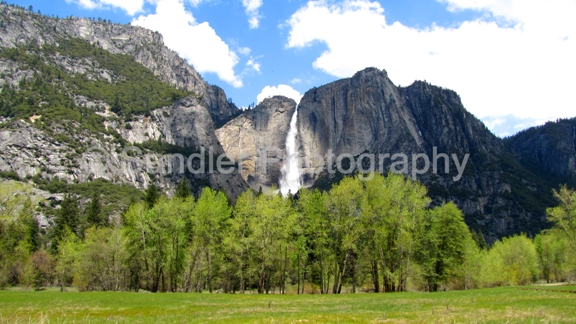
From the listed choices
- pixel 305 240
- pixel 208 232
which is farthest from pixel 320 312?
pixel 208 232

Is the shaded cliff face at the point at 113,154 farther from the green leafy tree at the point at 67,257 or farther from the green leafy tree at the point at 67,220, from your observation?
the green leafy tree at the point at 67,257

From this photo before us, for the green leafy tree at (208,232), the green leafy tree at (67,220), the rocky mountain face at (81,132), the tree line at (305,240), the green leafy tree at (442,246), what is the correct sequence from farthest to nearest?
the rocky mountain face at (81,132), the green leafy tree at (67,220), the green leafy tree at (208,232), the green leafy tree at (442,246), the tree line at (305,240)

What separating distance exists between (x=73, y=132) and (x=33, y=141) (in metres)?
15.6

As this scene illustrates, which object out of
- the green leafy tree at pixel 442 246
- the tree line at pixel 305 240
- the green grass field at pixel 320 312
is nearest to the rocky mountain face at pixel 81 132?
the tree line at pixel 305 240

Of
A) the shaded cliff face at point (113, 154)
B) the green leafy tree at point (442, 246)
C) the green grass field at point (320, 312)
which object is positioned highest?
the shaded cliff face at point (113, 154)

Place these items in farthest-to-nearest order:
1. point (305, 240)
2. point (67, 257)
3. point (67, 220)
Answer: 1. point (67, 220)
2. point (67, 257)
3. point (305, 240)


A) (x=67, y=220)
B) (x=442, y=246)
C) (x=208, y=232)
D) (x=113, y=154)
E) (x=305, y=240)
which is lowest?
(x=442, y=246)

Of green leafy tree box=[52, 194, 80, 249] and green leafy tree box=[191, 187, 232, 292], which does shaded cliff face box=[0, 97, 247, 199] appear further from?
green leafy tree box=[191, 187, 232, 292]

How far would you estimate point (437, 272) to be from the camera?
156ft

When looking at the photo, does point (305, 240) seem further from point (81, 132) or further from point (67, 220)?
point (81, 132)

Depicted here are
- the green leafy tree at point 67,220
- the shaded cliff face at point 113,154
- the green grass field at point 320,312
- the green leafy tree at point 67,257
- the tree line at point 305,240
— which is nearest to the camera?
the green grass field at point 320,312

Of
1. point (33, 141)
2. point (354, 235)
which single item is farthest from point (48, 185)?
point (354, 235)

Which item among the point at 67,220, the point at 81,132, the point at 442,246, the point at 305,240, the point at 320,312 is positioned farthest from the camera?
the point at 81,132

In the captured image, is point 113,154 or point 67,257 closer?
point 67,257
